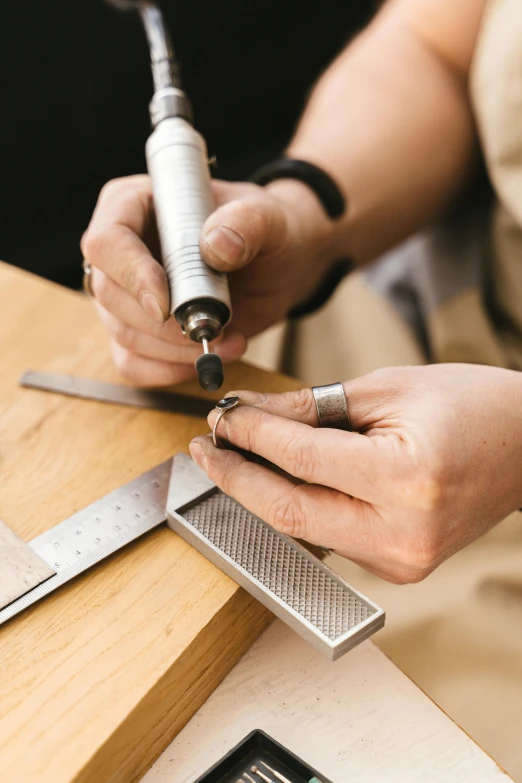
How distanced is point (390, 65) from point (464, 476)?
2.50ft

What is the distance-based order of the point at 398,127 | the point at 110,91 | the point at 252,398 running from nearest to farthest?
the point at 252,398
the point at 398,127
the point at 110,91

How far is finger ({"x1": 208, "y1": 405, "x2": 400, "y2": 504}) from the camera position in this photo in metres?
0.58

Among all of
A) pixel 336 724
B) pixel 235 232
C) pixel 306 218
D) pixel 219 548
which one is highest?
pixel 235 232

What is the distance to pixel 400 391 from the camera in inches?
25.8

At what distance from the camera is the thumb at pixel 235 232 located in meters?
0.69

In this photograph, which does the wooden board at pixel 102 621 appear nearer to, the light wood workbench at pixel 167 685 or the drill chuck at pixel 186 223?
the light wood workbench at pixel 167 685

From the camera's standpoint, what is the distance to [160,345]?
804mm

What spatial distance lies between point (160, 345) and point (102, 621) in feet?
1.00

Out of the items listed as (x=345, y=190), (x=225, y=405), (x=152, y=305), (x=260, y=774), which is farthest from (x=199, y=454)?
(x=345, y=190)

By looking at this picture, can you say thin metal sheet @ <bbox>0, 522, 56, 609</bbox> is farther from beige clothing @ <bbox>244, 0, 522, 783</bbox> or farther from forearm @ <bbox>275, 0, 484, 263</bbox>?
forearm @ <bbox>275, 0, 484, 263</bbox>

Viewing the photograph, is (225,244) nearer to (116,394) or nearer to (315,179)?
(116,394)

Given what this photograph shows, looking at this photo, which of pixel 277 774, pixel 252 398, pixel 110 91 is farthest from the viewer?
pixel 110 91

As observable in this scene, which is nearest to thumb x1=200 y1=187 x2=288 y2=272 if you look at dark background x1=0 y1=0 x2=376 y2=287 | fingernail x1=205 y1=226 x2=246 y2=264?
fingernail x1=205 y1=226 x2=246 y2=264

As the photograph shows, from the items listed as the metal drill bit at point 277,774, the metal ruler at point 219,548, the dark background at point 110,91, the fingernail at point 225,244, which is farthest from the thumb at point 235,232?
the dark background at point 110,91
